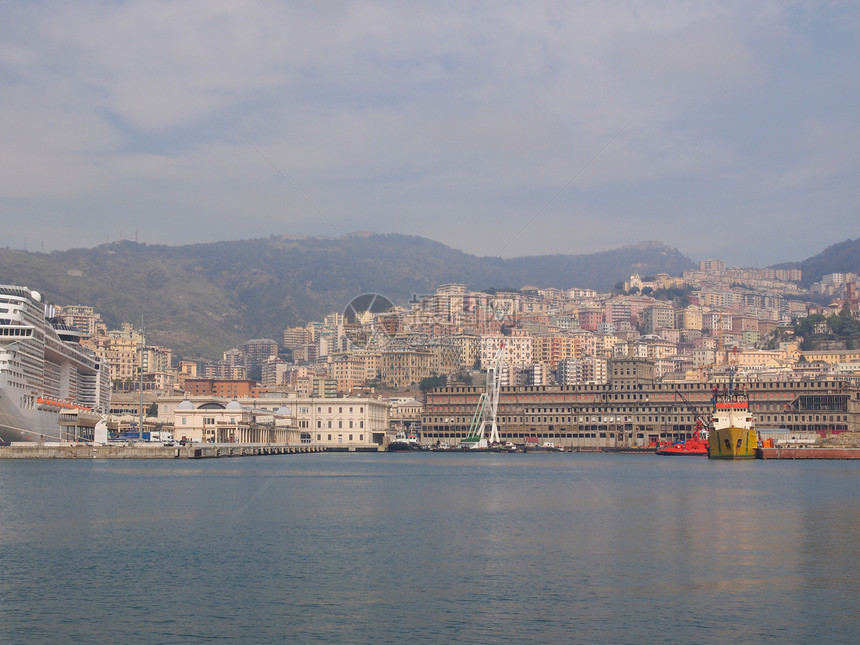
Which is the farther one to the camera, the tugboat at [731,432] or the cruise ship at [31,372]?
the tugboat at [731,432]

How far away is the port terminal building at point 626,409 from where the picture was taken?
14312cm

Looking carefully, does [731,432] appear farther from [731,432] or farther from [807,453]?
[807,453]

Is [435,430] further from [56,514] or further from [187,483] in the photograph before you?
[56,514]

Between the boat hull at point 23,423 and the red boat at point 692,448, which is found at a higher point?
the boat hull at point 23,423

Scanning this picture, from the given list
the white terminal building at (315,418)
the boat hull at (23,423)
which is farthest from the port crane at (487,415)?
the boat hull at (23,423)

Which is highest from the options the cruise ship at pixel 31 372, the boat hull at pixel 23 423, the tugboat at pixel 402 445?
the cruise ship at pixel 31 372

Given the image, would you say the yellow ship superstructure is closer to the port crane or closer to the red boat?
the red boat

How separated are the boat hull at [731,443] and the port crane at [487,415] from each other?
5025 centimetres

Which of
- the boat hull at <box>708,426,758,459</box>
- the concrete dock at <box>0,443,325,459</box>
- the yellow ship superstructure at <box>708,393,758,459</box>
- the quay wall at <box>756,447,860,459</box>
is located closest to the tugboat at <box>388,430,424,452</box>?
the concrete dock at <box>0,443,325,459</box>

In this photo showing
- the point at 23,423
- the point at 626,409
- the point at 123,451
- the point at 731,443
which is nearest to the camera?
the point at 23,423

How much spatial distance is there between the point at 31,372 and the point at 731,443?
2398 inches

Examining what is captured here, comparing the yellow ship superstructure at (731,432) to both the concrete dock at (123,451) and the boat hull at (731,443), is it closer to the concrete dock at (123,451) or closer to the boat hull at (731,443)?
the boat hull at (731,443)

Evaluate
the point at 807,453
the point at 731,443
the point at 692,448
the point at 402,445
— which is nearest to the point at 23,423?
the point at 731,443

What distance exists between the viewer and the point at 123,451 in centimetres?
8425
